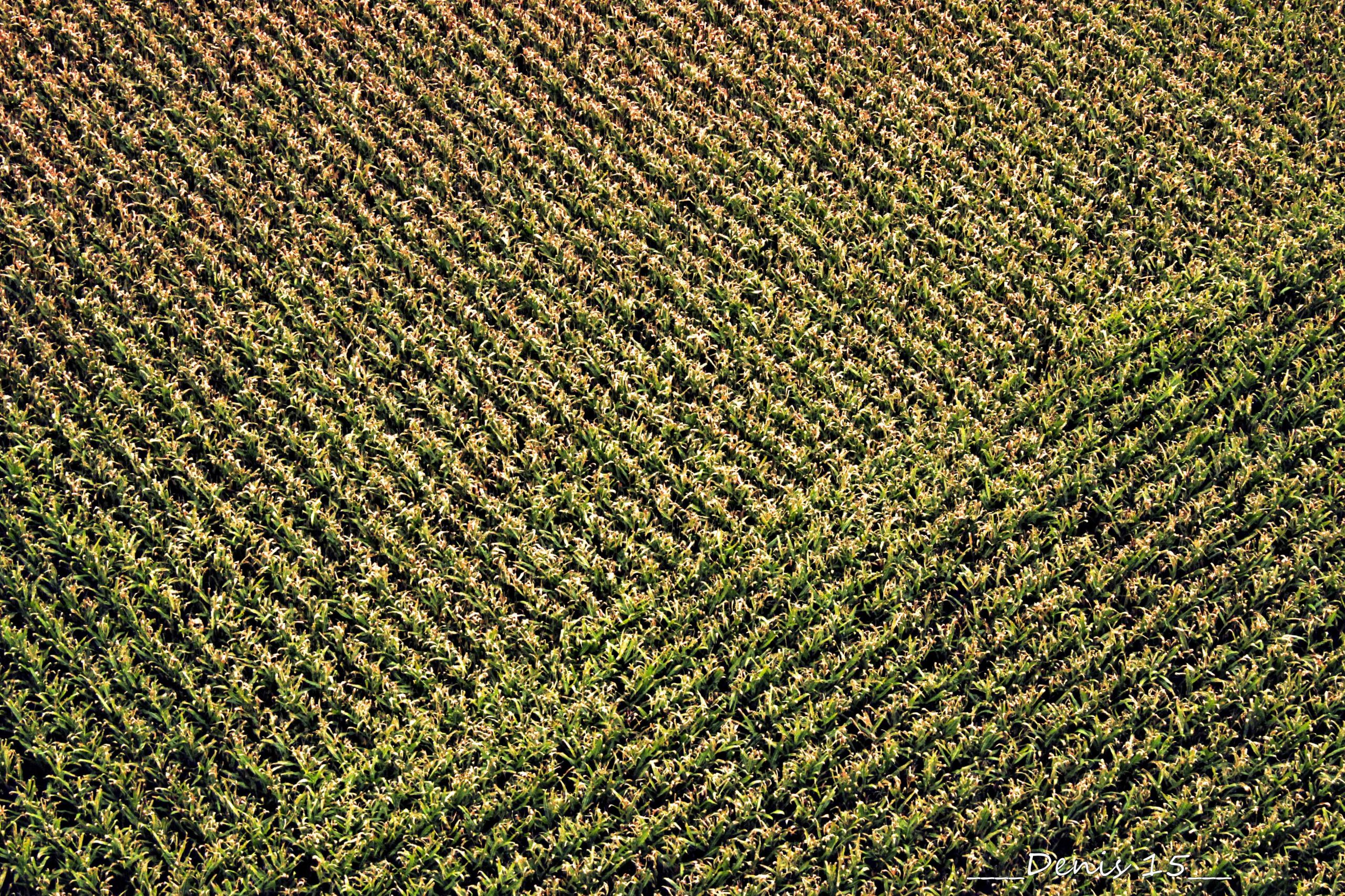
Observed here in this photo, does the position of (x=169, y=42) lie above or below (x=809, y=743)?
above

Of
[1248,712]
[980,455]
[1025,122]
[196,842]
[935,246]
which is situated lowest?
[196,842]

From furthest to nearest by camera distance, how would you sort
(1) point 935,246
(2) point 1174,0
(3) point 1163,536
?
(2) point 1174,0 → (1) point 935,246 → (3) point 1163,536

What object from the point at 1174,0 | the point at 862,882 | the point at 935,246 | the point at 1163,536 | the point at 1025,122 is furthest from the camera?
the point at 1174,0

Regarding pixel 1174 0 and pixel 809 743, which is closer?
pixel 809 743

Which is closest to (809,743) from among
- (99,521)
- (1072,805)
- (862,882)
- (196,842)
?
(862,882)

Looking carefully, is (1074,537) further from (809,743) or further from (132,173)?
(132,173)

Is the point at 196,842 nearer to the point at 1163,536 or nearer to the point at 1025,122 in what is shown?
the point at 1163,536

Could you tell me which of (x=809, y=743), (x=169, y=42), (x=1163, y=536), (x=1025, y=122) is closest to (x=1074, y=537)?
(x=1163, y=536)
